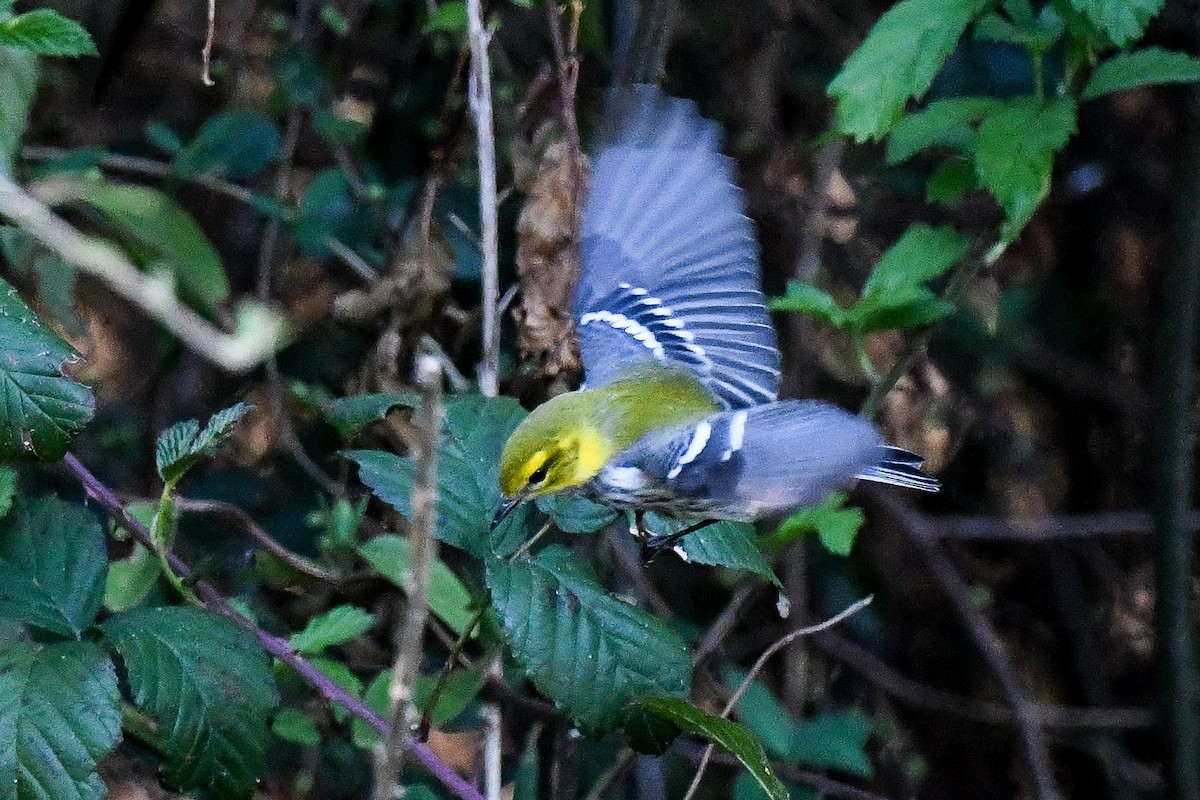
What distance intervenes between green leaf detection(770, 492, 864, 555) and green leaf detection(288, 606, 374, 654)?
2.03ft

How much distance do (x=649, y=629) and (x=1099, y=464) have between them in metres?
2.36

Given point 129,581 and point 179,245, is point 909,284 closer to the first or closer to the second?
point 129,581

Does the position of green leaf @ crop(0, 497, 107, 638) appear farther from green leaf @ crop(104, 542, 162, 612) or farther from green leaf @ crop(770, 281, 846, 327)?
green leaf @ crop(770, 281, 846, 327)

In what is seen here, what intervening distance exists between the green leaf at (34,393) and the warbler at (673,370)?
44 centimetres

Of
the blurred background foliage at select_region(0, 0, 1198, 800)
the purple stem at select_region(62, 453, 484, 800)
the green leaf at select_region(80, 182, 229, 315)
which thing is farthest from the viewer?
the green leaf at select_region(80, 182, 229, 315)

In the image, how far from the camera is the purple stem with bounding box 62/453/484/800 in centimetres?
125

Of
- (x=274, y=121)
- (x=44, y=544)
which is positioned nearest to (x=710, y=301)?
(x=44, y=544)

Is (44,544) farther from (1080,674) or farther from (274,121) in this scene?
(1080,674)

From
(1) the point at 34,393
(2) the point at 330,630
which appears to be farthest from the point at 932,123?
(1) the point at 34,393

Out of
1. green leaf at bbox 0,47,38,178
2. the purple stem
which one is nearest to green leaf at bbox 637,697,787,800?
the purple stem

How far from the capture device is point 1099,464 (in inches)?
130

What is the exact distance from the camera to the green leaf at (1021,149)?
1.63 metres

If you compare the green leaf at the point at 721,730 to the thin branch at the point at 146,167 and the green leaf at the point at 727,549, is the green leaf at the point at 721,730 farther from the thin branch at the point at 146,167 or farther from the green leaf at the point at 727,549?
the thin branch at the point at 146,167

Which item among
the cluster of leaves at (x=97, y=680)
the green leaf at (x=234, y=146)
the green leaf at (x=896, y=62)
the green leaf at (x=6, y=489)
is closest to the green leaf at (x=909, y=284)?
the green leaf at (x=896, y=62)
